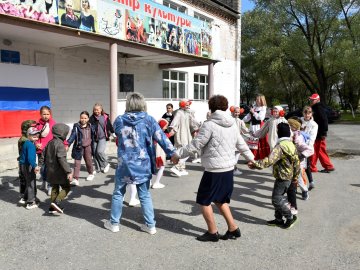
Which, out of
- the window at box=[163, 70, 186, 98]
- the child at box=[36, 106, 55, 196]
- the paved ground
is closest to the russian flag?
the child at box=[36, 106, 55, 196]

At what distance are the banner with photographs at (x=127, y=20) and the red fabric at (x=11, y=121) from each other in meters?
2.98

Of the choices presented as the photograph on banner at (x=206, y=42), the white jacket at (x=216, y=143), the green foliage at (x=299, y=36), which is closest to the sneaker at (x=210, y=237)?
the white jacket at (x=216, y=143)

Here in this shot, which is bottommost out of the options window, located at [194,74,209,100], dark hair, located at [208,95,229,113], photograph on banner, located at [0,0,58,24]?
dark hair, located at [208,95,229,113]

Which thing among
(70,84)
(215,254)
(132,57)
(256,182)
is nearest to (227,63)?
(132,57)

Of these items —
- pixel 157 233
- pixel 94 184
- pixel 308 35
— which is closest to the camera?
pixel 157 233

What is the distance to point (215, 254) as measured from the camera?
3.81 metres

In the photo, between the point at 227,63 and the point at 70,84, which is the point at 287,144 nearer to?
the point at 70,84

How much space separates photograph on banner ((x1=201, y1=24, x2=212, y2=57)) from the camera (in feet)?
49.3

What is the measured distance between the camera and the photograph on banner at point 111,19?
10.5 metres

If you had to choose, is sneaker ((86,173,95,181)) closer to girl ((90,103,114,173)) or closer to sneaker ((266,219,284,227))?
girl ((90,103,114,173))

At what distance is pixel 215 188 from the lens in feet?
13.3

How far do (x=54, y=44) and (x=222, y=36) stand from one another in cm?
1172

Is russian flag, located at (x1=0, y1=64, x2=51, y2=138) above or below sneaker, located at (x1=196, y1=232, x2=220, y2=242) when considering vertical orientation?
above

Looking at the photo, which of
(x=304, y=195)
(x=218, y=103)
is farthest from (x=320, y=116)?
(x=218, y=103)
